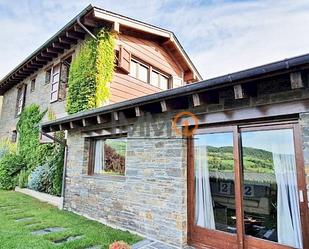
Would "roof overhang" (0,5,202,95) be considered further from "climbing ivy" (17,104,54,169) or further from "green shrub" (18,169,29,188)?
"green shrub" (18,169,29,188)

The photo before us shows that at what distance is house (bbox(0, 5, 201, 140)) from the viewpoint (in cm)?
895

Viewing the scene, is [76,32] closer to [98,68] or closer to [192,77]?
[98,68]

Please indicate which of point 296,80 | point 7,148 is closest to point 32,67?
point 7,148

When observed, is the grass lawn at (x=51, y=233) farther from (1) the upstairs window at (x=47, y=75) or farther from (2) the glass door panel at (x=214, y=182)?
(1) the upstairs window at (x=47, y=75)

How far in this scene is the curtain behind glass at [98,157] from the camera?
6.82 m

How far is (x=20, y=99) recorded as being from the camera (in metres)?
14.8

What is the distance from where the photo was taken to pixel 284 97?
11.3 feet

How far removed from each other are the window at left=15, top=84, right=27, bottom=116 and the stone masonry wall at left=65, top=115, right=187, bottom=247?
966 centimetres

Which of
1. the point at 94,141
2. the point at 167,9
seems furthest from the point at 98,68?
the point at 167,9

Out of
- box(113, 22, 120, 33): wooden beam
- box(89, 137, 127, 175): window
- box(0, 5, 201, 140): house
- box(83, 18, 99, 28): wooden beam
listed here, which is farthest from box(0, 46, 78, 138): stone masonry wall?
box(89, 137, 127, 175): window

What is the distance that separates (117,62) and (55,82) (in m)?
3.60

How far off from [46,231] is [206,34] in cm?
996

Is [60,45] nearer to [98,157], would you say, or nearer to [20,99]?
[98,157]

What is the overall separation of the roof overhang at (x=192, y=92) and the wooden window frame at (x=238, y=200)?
0.45 meters
